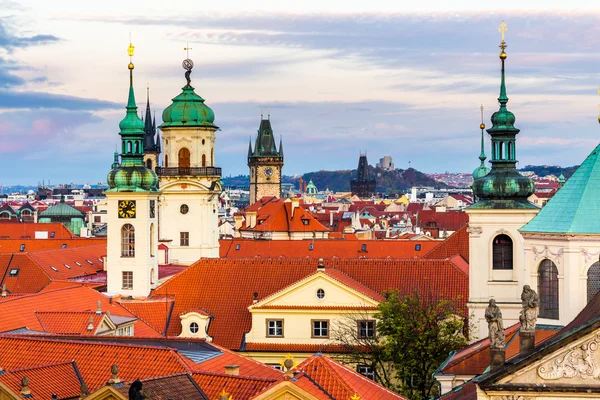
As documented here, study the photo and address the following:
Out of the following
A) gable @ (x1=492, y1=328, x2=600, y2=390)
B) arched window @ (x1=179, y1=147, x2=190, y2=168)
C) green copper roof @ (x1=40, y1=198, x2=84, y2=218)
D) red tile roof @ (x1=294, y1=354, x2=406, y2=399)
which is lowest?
red tile roof @ (x1=294, y1=354, x2=406, y2=399)

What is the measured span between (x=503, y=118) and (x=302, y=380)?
22041 millimetres

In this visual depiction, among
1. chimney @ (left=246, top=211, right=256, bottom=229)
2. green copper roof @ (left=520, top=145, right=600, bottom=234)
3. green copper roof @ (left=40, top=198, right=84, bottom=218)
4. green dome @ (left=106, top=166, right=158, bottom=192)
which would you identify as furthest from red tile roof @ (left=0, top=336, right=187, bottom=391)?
green copper roof @ (left=40, top=198, right=84, bottom=218)

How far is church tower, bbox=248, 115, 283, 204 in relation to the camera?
197 metres

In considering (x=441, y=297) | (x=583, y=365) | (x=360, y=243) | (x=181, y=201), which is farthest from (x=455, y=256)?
(x=583, y=365)

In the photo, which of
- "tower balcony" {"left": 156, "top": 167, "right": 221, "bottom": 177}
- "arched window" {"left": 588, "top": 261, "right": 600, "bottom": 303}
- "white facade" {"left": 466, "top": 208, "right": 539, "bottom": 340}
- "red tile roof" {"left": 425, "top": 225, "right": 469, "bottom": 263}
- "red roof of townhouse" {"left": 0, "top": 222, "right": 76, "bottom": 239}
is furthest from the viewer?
"red roof of townhouse" {"left": 0, "top": 222, "right": 76, "bottom": 239}

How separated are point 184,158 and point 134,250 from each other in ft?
46.4

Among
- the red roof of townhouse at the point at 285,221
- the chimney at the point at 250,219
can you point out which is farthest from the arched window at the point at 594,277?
the chimney at the point at 250,219

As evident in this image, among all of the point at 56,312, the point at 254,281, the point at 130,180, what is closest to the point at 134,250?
the point at 130,180

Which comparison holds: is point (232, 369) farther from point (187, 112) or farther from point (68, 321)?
point (187, 112)

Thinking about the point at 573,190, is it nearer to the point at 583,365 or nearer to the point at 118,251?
the point at 583,365

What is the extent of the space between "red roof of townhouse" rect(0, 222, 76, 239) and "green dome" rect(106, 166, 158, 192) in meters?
51.4

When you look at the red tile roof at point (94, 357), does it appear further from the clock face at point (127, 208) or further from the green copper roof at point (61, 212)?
the green copper roof at point (61, 212)

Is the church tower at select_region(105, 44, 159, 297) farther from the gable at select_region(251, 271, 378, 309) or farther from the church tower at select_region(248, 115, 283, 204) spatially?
the church tower at select_region(248, 115, 283, 204)

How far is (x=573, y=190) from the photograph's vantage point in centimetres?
3988
